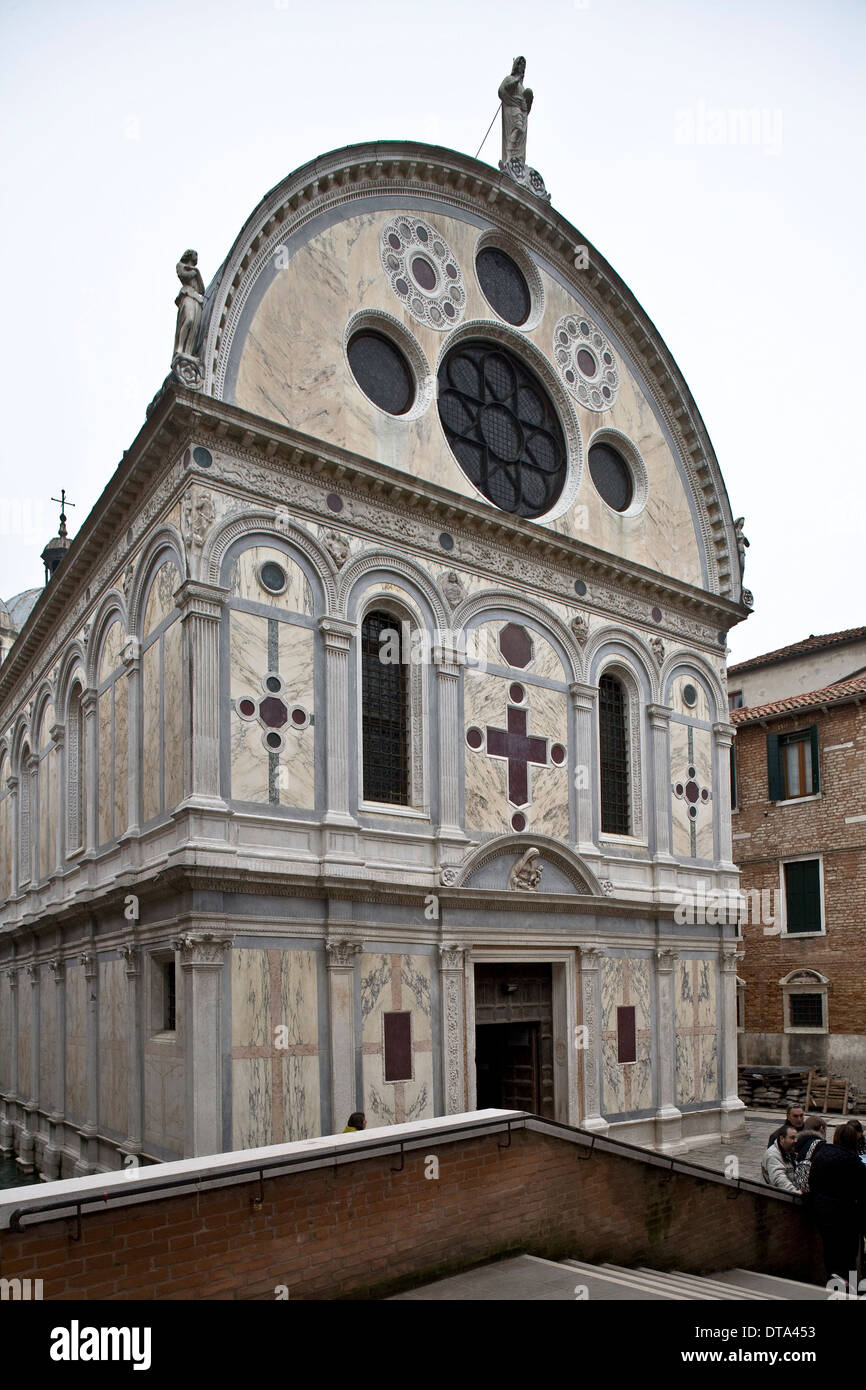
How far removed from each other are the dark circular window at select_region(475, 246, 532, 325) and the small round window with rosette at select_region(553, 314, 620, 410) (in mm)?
795

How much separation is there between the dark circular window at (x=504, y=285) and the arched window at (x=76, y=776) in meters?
10.1

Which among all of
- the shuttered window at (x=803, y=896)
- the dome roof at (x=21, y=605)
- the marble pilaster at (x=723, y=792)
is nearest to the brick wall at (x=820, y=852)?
the shuttered window at (x=803, y=896)

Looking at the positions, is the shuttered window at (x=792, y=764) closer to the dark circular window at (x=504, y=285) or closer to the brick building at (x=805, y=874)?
the brick building at (x=805, y=874)

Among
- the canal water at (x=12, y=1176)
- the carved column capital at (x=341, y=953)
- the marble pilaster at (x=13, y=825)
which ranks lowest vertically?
the canal water at (x=12, y=1176)

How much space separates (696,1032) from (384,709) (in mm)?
8837

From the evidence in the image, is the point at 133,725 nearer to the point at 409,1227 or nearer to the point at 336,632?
the point at 336,632

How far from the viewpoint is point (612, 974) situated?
19797mm

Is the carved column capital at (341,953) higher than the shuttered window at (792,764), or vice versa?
the shuttered window at (792,764)

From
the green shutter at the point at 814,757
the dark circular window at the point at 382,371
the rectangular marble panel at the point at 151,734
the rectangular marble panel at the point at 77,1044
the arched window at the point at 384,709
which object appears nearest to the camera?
the rectangular marble panel at the point at 151,734

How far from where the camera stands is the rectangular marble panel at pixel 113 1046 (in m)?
16.9

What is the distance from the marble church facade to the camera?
15.4 metres

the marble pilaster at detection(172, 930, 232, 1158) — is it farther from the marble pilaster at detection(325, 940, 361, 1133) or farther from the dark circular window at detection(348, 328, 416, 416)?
the dark circular window at detection(348, 328, 416, 416)

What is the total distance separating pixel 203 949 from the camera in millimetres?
14570

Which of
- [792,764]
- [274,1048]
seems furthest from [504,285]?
[792,764]
